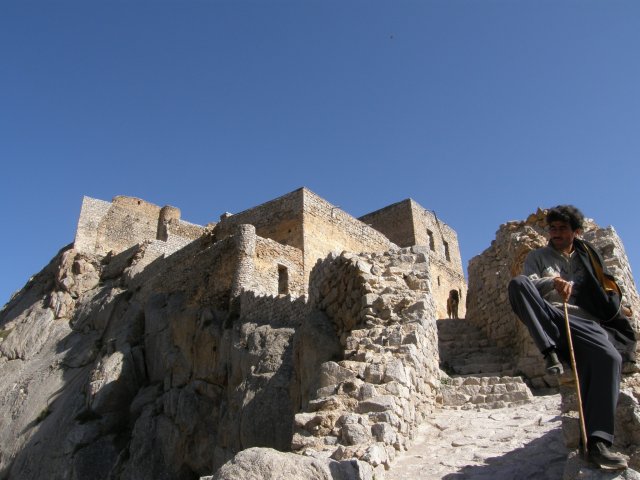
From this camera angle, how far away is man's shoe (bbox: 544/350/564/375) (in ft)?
12.1

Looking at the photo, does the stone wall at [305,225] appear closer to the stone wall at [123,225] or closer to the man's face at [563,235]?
the stone wall at [123,225]

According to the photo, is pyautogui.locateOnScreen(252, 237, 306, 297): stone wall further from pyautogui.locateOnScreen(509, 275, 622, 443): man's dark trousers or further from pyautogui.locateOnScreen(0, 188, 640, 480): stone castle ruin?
pyautogui.locateOnScreen(509, 275, 622, 443): man's dark trousers

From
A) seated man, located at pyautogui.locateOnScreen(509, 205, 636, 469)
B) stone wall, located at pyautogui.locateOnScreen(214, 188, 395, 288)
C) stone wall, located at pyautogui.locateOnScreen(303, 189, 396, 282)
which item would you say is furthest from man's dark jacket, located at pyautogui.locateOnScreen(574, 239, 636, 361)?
stone wall, located at pyautogui.locateOnScreen(214, 188, 395, 288)

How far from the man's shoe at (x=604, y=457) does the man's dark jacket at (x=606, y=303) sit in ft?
2.86

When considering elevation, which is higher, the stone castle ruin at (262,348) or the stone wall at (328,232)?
the stone wall at (328,232)

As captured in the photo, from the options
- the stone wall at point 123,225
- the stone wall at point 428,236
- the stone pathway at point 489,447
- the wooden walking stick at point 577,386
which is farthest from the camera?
the stone wall at point 123,225

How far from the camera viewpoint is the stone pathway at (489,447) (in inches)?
185

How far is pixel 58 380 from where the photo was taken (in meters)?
19.7

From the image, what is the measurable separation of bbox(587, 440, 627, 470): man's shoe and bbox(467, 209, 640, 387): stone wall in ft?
15.8

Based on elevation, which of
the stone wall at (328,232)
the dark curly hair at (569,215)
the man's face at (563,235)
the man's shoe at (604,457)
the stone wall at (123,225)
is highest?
the stone wall at (123,225)

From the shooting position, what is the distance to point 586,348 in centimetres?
382

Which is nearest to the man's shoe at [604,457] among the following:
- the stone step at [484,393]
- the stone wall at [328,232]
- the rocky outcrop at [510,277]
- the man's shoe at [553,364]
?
the man's shoe at [553,364]

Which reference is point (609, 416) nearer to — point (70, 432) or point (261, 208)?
point (70, 432)

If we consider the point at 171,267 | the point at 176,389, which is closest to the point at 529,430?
the point at 176,389
